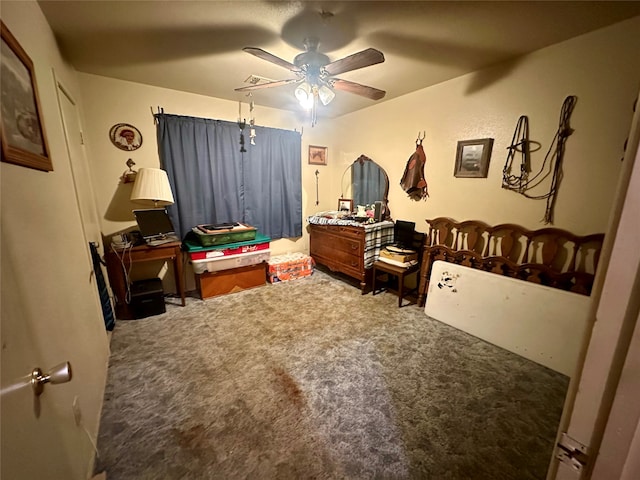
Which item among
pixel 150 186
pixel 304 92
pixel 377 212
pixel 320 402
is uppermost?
pixel 304 92

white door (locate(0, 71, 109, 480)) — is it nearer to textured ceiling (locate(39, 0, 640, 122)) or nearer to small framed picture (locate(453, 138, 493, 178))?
textured ceiling (locate(39, 0, 640, 122))

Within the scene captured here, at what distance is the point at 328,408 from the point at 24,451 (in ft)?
4.32

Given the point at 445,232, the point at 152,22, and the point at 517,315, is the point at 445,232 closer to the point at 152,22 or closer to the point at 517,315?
the point at 517,315

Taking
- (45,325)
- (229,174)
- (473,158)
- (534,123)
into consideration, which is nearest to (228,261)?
(229,174)

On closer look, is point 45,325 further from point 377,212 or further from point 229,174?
point 377,212

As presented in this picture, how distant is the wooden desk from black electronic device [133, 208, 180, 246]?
82 millimetres

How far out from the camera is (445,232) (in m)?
2.71

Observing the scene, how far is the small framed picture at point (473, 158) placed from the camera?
93.5 inches

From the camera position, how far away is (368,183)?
3.60m

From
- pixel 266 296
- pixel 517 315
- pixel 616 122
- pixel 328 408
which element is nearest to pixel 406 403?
pixel 328 408

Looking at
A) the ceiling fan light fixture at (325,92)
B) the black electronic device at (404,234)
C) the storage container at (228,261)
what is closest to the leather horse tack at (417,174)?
the black electronic device at (404,234)

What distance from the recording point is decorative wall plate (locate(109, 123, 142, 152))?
2.63m

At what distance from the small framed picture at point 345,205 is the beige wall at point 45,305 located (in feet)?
9.61

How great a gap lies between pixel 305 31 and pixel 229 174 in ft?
6.20
